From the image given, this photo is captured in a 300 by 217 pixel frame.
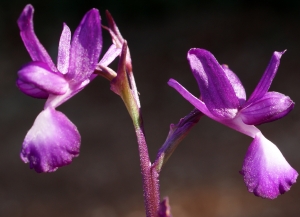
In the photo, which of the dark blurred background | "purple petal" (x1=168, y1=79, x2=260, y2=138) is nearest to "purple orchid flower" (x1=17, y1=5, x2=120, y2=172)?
"purple petal" (x1=168, y1=79, x2=260, y2=138)

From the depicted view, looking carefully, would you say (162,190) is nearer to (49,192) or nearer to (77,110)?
(49,192)

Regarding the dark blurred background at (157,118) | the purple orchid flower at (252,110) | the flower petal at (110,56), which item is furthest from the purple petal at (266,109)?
the dark blurred background at (157,118)

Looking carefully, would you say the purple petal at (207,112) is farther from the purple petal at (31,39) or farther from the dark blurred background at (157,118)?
the dark blurred background at (157,118)

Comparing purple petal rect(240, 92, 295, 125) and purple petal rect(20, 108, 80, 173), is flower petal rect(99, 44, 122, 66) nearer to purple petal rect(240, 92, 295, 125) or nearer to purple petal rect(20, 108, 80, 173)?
purple petal rect(20, 108, 80, 173)

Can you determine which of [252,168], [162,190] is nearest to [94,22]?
[252,168]

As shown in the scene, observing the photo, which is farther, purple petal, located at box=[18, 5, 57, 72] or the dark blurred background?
the dark blurred background

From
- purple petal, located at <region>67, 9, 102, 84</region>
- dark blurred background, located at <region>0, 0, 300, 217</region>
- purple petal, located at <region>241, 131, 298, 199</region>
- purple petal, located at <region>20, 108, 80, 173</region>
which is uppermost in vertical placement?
purple petal, located at <region>67, 9, 102, 84</region>
